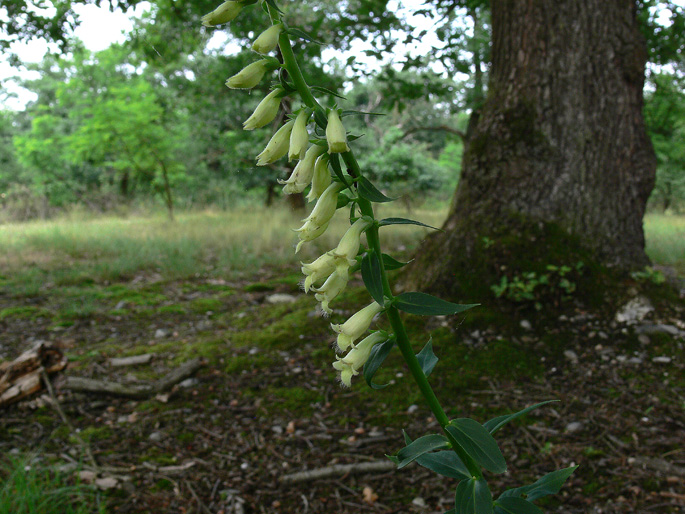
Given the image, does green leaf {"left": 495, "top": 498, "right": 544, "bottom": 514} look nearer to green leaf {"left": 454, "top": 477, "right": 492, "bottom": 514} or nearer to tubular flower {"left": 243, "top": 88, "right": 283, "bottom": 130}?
green leaf {"left": 454, "top": 477, "right": 492, "bottom": 514}

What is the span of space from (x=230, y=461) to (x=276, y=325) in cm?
212

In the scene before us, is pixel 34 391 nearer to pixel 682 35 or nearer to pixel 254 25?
pixel 254 25

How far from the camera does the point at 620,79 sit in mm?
4191

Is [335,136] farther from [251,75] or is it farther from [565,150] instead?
[565,150]

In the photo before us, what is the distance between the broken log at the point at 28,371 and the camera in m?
3.62

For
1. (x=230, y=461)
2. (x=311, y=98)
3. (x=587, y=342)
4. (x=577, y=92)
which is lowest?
(x=230, y=461)

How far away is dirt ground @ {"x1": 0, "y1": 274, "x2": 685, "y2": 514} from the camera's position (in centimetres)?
261

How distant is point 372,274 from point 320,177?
0.24 metres

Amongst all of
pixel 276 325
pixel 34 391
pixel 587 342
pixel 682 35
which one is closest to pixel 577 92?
pixel 587 342

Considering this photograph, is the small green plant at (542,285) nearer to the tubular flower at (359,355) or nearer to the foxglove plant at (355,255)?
the foxglove plant at (355,255)

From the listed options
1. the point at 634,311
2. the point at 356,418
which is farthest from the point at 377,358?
the point at 634,311

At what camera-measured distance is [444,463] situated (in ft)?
3.86

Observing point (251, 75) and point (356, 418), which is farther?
point (356, 418)

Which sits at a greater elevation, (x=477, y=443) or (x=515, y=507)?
(x=477, y=443)
